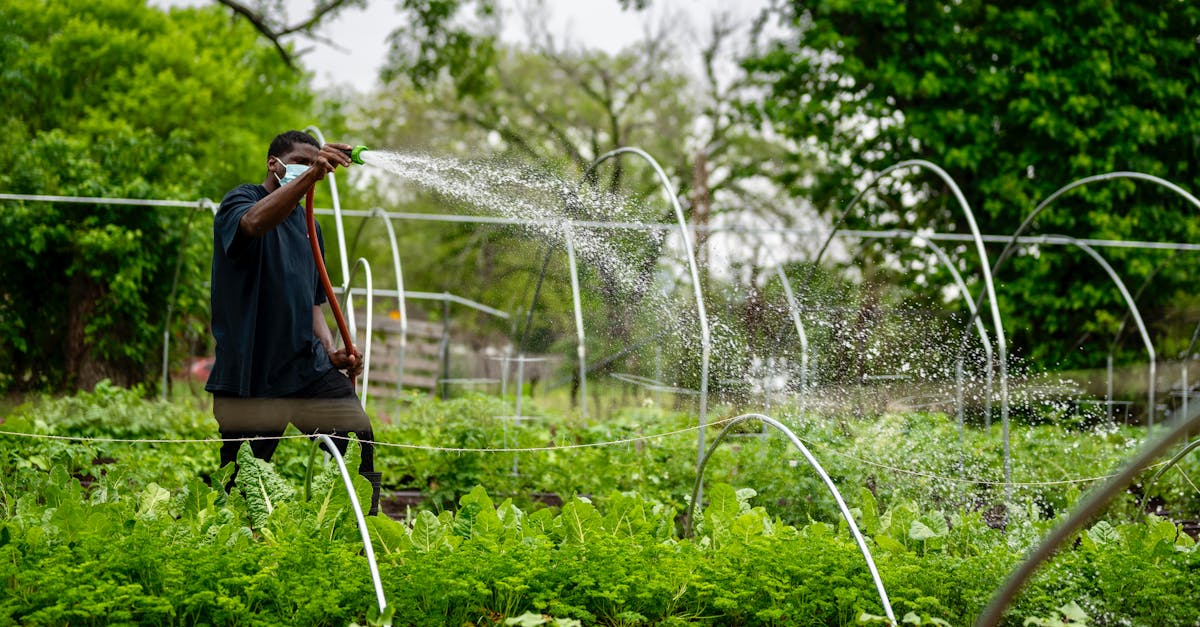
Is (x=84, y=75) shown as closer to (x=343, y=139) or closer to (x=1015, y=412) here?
(x=343, y=139)

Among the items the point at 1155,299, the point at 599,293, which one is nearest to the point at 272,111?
the point at 1155,299

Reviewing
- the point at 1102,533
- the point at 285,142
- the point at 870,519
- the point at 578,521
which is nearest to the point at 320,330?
the point at 285,142

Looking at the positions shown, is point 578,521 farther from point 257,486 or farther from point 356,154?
point 356,154

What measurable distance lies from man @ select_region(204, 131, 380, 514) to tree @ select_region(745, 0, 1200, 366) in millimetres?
11315

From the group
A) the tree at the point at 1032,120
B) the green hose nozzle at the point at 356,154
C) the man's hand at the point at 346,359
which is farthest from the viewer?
the tree at the point at 1032,120

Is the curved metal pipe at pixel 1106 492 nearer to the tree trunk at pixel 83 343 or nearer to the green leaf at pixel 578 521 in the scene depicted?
the green leaf at pixel 578 521

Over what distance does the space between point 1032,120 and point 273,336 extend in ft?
43.6

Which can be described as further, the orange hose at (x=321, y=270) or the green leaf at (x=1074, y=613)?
the orange hose at (x=321, y=270)

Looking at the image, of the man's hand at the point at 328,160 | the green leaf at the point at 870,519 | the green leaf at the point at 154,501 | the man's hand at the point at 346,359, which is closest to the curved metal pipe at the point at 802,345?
the green leaf at the point at 870,519

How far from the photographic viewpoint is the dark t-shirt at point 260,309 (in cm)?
417

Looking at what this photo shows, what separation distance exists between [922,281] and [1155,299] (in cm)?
293

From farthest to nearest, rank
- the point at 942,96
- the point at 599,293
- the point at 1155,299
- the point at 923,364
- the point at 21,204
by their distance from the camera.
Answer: the point at 942,96
the point at 1155,299
the point at 21,204
the point at 599,293
the point at 923,364

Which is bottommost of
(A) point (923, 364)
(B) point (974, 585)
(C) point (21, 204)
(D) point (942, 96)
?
(B) point (974, 585)

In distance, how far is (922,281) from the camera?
15297 mm
